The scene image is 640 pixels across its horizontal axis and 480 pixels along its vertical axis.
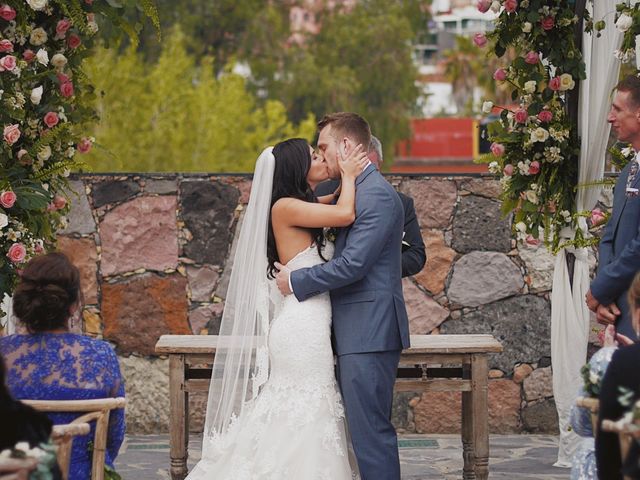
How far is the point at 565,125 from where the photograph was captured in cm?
697

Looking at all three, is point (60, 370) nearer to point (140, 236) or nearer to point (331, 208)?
point (331, 208)

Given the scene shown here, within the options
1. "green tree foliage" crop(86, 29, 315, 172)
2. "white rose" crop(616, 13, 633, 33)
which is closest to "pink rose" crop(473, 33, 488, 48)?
"white rose" crop(616, 13, 633, 33)

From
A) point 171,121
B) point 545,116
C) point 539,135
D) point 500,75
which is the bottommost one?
point 539,135

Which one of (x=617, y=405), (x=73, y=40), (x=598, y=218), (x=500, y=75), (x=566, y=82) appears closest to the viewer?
(x=617, y=405)

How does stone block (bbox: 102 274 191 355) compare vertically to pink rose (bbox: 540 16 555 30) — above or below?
below

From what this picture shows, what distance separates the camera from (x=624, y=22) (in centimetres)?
580

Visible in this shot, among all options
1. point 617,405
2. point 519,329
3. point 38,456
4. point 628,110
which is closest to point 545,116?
point 628,110

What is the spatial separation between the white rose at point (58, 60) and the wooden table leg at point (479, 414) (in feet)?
8.62

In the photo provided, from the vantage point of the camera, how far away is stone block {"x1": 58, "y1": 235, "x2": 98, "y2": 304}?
28.2ft

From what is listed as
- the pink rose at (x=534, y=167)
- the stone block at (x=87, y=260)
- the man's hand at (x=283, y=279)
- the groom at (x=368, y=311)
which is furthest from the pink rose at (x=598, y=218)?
the stone block at (x=87, y=260)

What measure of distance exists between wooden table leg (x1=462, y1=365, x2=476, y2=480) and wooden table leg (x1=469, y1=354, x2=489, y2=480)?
4 centimetres

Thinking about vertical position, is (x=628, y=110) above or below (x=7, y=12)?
below

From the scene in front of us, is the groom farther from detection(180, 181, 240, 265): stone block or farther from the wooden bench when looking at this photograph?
detection(180, 181, 240, 265): stone block

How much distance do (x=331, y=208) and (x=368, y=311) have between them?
1.63ft
